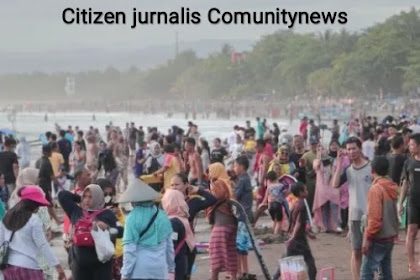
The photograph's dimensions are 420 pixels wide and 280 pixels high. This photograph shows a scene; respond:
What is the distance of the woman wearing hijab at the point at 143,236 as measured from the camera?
8.46 meters

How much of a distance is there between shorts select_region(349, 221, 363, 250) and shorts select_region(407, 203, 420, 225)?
1083 mm

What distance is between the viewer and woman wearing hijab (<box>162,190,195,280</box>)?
9734 millimetres

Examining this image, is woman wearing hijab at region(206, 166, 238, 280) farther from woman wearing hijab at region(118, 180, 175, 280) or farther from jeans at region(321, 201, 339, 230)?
jeans at region(321, 201, 339, 230)

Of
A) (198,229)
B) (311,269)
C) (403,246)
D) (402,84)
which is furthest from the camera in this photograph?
(402,84)

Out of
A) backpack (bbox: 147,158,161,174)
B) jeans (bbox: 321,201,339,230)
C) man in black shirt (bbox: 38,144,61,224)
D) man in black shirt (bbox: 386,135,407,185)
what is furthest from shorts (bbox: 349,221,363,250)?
backpack (bbox: 147,158,161,174)

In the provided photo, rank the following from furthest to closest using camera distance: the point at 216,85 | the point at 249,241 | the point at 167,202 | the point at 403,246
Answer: the point at 216,85, the point at 403,246, the point at 249,241, the point at 167,202

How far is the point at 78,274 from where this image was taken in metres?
8.95

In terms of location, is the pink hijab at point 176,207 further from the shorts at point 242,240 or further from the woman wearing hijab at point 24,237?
the shorts at point 242,240

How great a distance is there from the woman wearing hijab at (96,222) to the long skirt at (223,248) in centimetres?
269

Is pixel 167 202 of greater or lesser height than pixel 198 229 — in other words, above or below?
above

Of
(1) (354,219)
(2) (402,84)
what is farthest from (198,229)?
(2) (402,84)

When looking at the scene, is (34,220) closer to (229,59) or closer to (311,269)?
(311,269)

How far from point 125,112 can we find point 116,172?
5929 inches

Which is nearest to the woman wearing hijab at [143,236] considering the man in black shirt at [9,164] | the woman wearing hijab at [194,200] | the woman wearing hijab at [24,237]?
the woman wearing hijab at [24,237]
